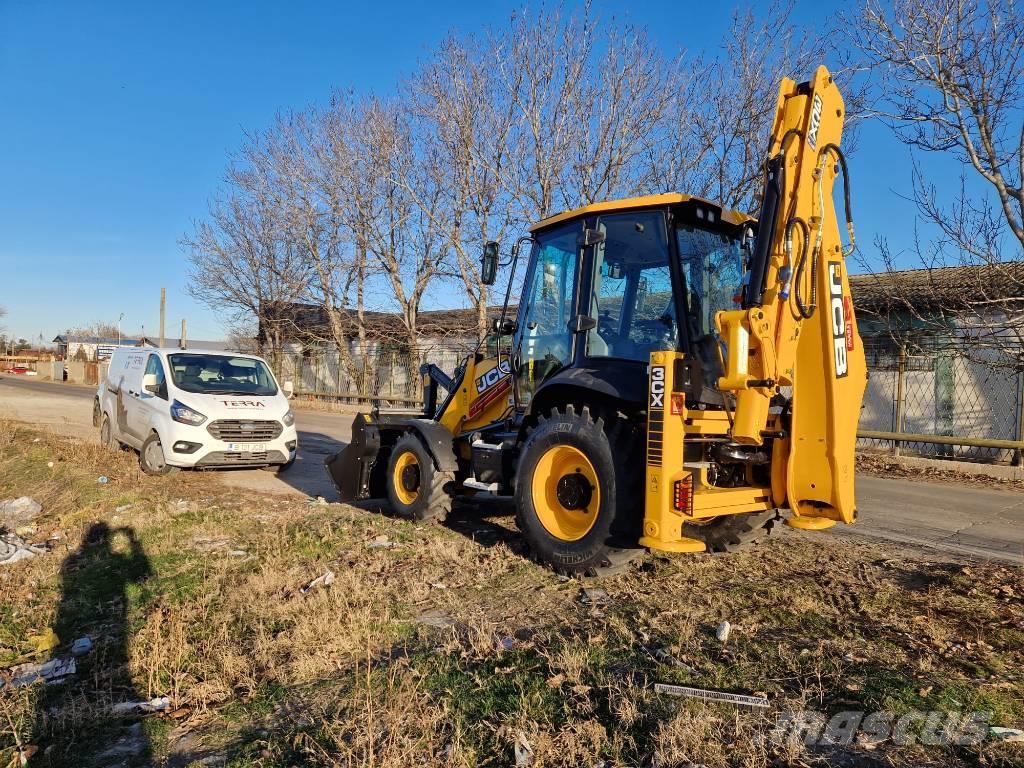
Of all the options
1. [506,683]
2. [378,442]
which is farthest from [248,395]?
[506,683]

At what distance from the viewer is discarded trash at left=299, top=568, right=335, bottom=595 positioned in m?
4.96

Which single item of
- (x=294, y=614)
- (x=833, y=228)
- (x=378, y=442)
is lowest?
(x=294, y=614)

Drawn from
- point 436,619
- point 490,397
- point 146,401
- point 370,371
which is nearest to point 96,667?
point 436,619

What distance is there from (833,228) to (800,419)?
1.34 metres

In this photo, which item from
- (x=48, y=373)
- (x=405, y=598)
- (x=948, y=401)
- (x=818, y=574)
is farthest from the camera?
(x=48, y=373)

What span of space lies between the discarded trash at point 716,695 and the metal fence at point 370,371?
16907 mm

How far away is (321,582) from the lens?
505cm

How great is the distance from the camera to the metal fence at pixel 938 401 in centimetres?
1245

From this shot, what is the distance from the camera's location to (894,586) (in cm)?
488

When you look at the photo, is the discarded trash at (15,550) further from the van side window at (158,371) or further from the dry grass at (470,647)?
the van side window at (158,371)

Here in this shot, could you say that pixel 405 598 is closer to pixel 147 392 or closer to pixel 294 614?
pixel 294 614

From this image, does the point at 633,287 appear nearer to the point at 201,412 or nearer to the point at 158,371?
the point at 201,412

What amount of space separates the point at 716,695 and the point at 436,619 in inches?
73.6

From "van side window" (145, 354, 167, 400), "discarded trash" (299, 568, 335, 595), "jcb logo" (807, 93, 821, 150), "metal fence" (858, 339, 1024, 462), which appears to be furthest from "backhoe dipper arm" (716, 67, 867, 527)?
"metal fence" (858, 339, 1024, 462)
